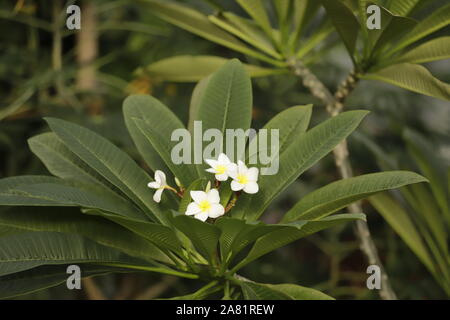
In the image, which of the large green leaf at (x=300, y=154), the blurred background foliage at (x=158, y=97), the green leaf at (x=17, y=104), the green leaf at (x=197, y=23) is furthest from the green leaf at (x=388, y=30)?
the green leaf at (x=17, y=104)

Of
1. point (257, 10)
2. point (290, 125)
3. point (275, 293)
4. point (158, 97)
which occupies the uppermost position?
point (158, 97)

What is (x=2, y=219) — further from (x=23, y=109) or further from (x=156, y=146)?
(x=23, y=109)

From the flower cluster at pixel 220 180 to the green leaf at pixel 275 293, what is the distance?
93 mm

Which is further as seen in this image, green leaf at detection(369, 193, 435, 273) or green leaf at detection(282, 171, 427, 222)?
green leaf at detection(369, 193, 435, 273)

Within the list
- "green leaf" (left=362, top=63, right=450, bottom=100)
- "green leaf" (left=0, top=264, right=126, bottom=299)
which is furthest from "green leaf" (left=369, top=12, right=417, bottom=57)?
"green leaf" (left=0, top=264, right=126, bottom=299)

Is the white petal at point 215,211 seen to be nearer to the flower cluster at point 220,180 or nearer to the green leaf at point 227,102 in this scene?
the flower cluster at point 220,180

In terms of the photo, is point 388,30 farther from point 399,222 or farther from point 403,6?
point 399,222

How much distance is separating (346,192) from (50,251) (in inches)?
13.5

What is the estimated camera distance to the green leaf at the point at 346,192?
604 mm

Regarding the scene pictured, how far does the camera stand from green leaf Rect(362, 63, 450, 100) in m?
0.72

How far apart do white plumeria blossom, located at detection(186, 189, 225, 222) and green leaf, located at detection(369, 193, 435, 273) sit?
36 cm

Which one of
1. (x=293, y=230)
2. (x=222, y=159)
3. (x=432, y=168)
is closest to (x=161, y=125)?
(x=222, y=159)

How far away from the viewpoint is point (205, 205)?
599 mm

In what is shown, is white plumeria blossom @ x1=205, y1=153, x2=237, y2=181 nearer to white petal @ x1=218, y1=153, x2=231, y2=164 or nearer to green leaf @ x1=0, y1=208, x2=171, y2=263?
white petal @ x1=218, y1=153, x2=231, y2=164
